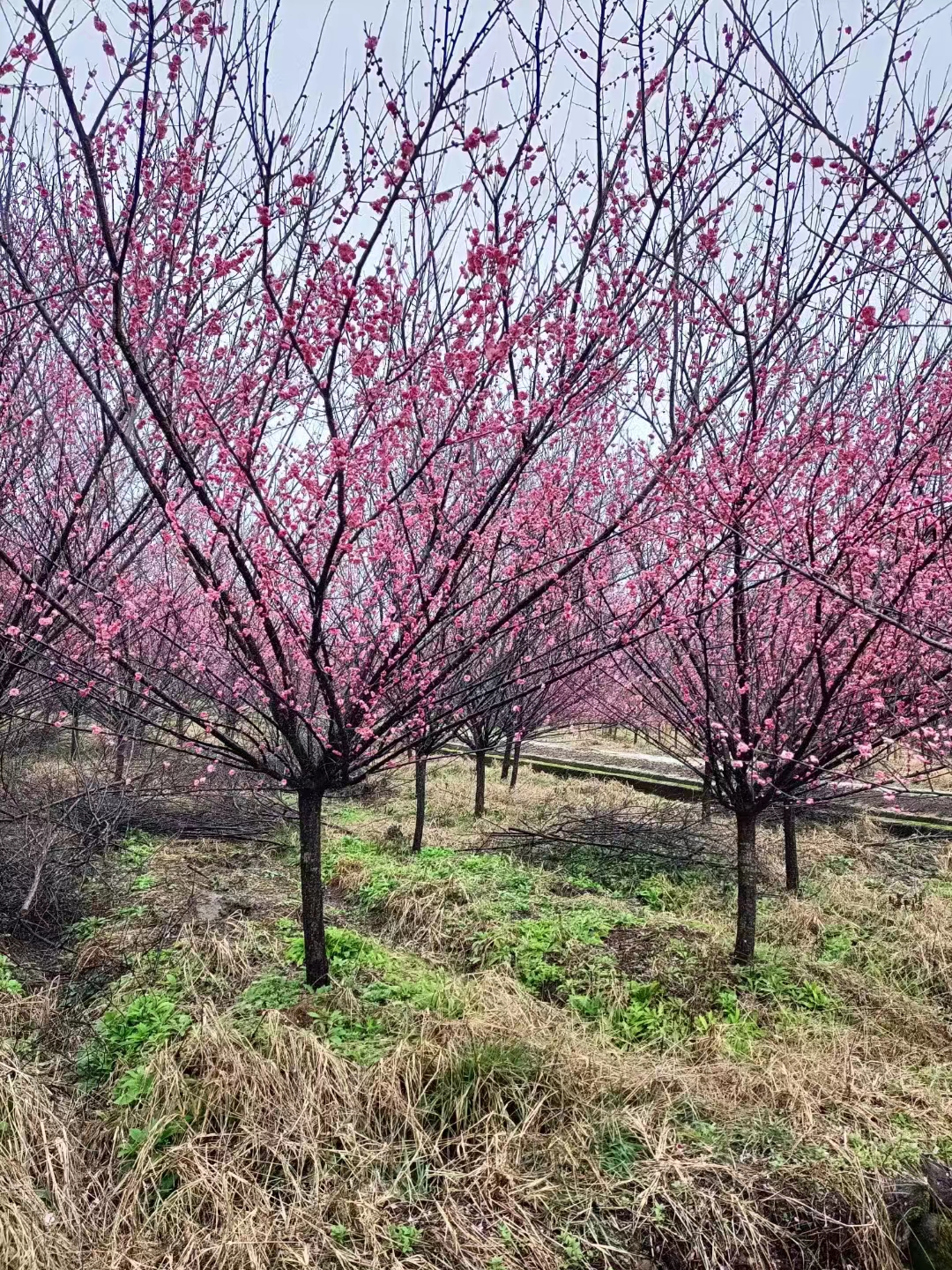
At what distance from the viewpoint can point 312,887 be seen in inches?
148

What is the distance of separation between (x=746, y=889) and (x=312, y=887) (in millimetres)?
2779

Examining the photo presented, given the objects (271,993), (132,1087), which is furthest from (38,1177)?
(271,993)

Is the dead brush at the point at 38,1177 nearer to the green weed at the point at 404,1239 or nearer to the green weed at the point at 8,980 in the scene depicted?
the green weed at the point at 8,980

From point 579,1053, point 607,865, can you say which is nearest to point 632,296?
point 579,1053

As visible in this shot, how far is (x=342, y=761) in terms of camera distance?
3.42m

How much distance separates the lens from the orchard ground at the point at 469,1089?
8.13 ft

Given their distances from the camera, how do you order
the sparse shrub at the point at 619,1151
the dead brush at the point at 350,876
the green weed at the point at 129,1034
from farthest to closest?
the dead brush at the point at 350,876
the green weed at the point at 129,1034
the sparse shrub at the point at 619,1151

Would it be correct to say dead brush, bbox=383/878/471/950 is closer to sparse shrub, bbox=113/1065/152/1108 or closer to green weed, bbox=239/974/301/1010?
green weed, bbox=239/974/301/1010

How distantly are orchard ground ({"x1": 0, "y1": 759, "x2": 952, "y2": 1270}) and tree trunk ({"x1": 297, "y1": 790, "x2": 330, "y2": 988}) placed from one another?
0.47ft

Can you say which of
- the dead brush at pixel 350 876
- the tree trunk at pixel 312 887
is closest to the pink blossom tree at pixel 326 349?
the tree trunk at pixel 312 887

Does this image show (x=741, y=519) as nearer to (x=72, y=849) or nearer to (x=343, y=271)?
(x=343, y=271)

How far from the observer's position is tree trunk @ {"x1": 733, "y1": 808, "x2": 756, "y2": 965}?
178 inches

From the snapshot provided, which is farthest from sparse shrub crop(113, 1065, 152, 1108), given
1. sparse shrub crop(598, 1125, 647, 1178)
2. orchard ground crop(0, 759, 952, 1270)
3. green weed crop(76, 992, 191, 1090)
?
sparse shrub crop(598, 1125, 647, 1178)

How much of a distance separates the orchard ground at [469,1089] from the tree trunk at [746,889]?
15cm
